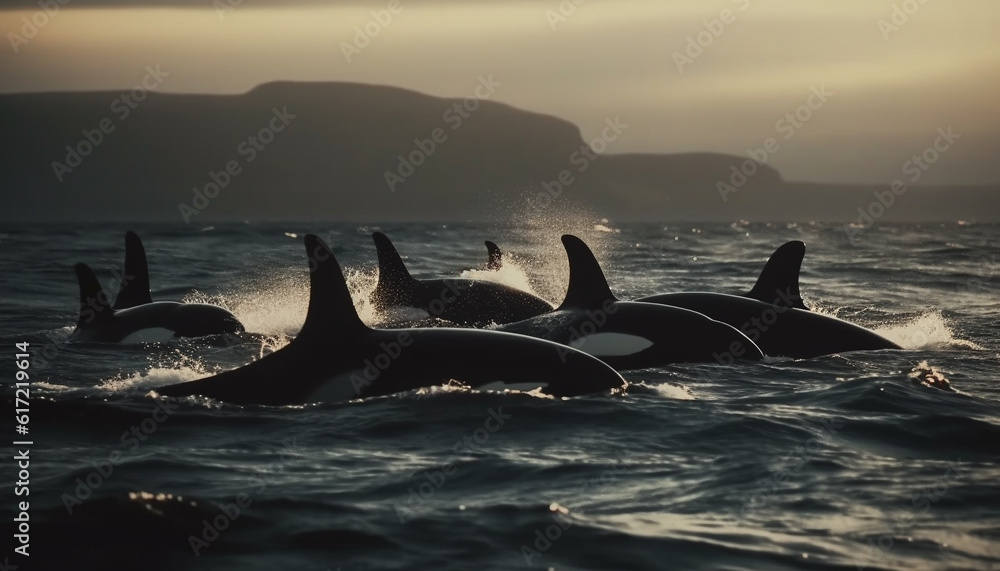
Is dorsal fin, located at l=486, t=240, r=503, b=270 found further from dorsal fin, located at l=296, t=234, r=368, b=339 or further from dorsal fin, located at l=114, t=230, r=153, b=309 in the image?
dorsal fin, located at l=296, t=234, r=368, b=339

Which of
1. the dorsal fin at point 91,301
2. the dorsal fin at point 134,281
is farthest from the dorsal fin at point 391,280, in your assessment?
the dorsal fin at point 91,301

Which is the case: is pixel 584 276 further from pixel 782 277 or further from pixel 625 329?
pixel 782 277

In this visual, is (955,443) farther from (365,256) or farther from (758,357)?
(365,256)

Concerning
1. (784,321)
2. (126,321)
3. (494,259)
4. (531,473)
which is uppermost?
(494,259)

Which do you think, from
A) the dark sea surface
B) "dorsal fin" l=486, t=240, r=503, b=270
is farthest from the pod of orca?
"dorsal fin" l=486, t=240, r=503, b=270

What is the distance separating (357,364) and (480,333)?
1.06 metres

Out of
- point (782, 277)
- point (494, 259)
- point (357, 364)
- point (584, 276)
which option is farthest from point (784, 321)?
point (494, 259)

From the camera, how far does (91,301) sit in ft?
46.8

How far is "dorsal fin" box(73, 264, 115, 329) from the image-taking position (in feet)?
46.7

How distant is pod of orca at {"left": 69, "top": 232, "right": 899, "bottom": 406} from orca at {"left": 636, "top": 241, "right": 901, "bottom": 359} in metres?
0.02

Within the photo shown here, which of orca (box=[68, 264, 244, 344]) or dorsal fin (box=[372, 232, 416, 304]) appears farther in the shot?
dorsal fin (box=[372, 232, 416, 304])

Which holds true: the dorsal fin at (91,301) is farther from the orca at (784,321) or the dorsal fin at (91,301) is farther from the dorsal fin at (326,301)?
the orca at (784,321)

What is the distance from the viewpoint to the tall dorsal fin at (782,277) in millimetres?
13422

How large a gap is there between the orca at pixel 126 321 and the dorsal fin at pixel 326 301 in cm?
620
